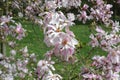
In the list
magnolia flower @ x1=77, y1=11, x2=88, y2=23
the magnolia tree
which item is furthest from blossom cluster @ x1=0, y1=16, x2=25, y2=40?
magnolia flower @ x1=77, y1=11, x2=88, y2=23

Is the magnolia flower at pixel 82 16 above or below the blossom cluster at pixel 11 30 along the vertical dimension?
above

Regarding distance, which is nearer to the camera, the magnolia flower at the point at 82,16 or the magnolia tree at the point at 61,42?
the magnolia tree at the point at 61,42

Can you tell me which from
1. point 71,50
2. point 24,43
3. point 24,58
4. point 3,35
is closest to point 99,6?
point 24,58

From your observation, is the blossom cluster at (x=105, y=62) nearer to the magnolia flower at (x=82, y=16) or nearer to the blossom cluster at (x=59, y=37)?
the blossom cluster at (x=59, y=37)

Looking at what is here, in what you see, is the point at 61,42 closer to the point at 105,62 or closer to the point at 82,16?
the point at 105,62

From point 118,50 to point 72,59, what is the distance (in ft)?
1.18

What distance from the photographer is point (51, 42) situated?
1955 millimetres

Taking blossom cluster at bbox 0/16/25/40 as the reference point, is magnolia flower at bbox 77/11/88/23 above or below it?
above

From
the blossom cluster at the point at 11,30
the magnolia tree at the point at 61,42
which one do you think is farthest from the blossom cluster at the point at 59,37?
the blossom cluster at the point at 11,30

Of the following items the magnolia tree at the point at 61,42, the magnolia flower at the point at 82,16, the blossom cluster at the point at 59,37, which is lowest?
the blossom cluster at the point at 59,37

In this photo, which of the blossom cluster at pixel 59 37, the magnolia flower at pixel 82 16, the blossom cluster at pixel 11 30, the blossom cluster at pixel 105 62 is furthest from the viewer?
the magnolia flower at pixel 82 16

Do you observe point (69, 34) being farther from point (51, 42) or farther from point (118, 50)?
point (118, 50)

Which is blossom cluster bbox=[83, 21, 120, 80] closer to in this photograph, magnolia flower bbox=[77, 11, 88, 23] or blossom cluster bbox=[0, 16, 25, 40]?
blossom cluster bbox=[0, 16, 25, 40]

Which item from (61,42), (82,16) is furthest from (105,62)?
(82,16)
